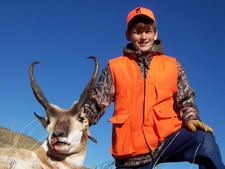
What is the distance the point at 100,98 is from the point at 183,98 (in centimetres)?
141

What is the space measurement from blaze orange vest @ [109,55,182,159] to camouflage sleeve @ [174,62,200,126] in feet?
0.38

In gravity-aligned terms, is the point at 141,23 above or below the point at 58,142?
above

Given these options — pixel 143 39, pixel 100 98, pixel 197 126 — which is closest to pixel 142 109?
pixel 100 98

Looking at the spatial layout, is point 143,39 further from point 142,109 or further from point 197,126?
point 197,126

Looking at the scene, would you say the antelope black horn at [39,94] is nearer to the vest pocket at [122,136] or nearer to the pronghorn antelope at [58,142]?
the pronghorn antelope at [58,142]

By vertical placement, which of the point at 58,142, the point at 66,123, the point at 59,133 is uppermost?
the point at 66,123

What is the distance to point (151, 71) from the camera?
24.4 feet

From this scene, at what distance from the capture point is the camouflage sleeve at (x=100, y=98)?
7.10 meters

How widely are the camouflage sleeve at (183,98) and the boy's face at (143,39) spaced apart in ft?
2.06

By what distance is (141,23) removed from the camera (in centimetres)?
786

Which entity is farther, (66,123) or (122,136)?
(122,136)

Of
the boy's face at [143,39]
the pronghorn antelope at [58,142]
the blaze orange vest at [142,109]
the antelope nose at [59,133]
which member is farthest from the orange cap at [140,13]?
the antelope nose at [59,133]

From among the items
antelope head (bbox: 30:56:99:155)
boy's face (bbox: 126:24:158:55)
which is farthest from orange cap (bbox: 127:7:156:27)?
antelope head (bbox: 30:56:99:155)

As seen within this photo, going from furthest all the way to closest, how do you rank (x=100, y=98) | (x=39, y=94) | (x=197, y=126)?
(x=100, y=98)
(x=197, y=126)
(x=39, y=94)
